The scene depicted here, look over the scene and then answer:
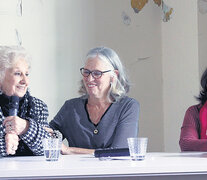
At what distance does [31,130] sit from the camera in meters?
2.01

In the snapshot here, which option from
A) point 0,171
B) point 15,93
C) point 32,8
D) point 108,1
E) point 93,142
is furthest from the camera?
point 108,1

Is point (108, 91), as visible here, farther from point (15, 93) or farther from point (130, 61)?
point (130, 61)

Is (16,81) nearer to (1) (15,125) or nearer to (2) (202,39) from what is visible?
(1) (15,125)

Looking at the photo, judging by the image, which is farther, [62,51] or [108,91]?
[62,51]

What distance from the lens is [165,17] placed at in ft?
11.1

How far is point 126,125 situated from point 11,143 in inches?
29.6

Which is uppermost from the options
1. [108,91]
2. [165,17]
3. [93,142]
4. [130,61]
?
[165,17]

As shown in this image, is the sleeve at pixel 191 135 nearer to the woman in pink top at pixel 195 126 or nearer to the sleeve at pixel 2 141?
the woman in pink top at pixel 195 126

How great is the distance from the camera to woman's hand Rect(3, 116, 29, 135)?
1924mm

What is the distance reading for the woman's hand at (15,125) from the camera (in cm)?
192

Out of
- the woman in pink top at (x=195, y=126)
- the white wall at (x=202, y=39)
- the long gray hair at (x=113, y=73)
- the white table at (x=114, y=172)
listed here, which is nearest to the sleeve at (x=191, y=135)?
the woman in pink top at (x=195, y=126)

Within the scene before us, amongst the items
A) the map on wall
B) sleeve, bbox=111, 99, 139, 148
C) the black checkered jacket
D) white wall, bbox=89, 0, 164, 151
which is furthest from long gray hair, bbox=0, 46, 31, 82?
the map on wall

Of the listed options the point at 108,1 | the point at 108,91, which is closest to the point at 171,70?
the point at 108,1

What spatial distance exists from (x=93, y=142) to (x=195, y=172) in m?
→ 1.12
